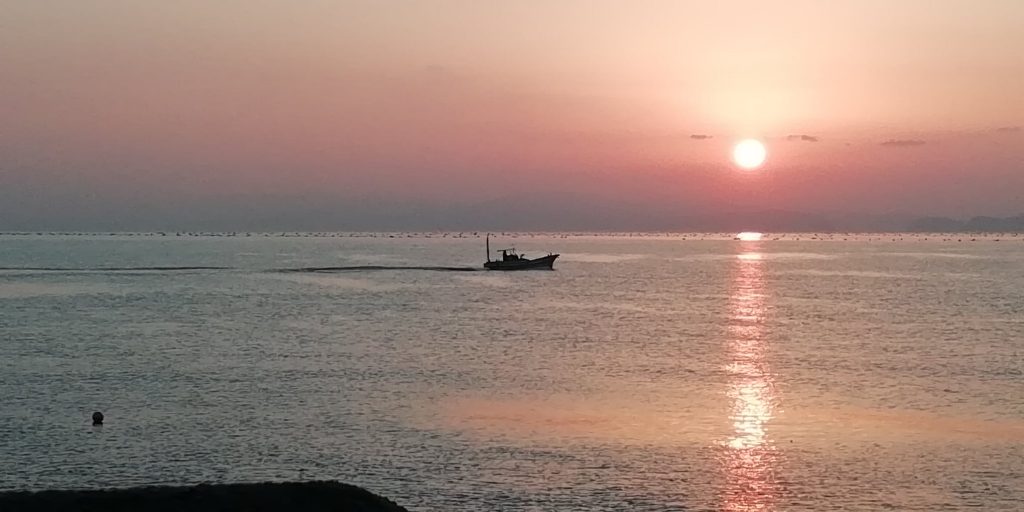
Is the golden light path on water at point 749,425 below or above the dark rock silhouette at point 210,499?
below

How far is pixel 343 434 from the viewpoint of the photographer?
38094 millimetres

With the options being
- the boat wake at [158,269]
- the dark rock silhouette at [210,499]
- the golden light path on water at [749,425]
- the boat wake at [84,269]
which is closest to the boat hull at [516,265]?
the boat wake at [158,269]

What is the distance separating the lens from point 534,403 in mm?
45656

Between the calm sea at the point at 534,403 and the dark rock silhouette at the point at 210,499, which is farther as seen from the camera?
the calm sea at the point at 534,403

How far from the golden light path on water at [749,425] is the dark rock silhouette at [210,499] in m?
11.8

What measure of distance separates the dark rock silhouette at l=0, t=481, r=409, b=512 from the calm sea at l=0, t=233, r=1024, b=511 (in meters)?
5.88

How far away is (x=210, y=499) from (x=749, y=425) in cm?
2474

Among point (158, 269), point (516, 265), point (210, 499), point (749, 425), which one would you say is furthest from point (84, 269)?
point (210, 499)

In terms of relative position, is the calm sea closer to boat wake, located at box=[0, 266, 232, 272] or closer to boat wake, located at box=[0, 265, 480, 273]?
boat wake, located at box=[0, 265, 480, 273]

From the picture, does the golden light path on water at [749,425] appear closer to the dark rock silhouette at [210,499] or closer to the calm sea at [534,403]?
the calm sea at [534,403]

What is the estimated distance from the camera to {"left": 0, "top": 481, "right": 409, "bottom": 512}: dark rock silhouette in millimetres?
21781

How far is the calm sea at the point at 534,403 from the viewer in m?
31.7

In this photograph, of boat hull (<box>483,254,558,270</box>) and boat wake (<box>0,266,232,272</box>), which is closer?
boat wake (<box>0,266,232,272</box>)

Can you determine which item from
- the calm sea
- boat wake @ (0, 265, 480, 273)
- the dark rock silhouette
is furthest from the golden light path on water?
boat wake @ (0, 265, 480, 273)
